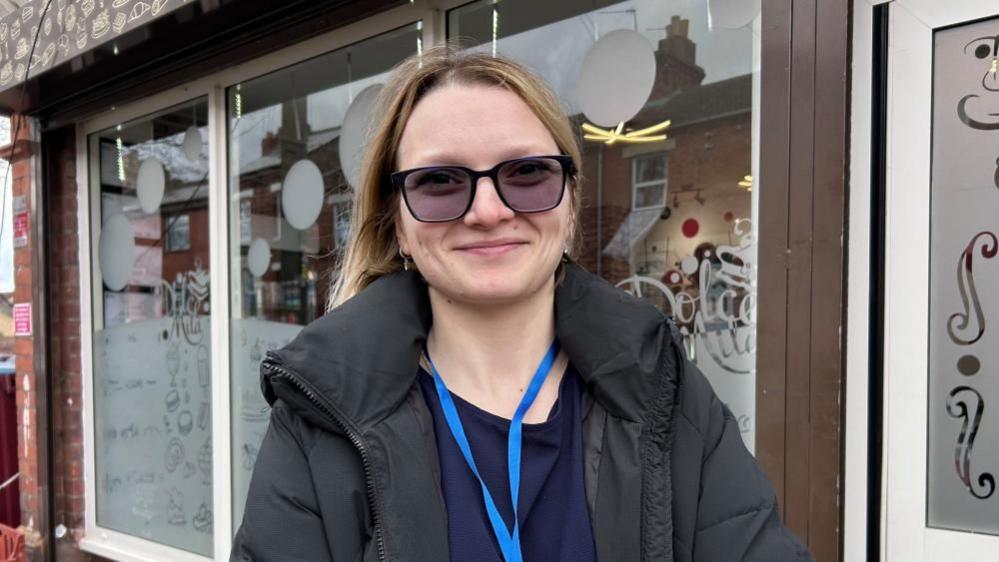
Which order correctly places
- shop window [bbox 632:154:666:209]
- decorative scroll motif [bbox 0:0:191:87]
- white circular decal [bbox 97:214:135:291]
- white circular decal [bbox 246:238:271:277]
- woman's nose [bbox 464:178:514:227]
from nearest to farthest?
woman's nose [bbox 464:178:514:227] → shop window [bbox 632:154:666:209] → decorative scroll motif [bbox 0:0:191:87] → white circular decal [bbox 246:238:271:277] → white circular decal [bbox 97:214:135:291]

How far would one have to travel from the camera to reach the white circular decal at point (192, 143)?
3639mm

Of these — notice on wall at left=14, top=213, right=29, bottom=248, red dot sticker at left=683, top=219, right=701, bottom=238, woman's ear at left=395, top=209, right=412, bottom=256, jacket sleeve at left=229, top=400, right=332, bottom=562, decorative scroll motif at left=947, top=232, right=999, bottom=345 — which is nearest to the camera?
jacket sleeve at left=229, top=400, right=332, bottom=562

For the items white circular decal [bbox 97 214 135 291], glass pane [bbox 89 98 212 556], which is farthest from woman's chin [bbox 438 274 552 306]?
white circular decal [bbox 97 214 135 291]

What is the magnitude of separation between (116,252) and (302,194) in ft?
5.39

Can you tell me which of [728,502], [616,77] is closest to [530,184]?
[728,502]

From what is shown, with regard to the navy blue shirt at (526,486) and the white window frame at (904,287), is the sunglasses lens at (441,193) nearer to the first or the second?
the navy blue shirt at (526,486)

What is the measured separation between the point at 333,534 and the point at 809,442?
1.43m

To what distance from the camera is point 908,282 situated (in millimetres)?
1741

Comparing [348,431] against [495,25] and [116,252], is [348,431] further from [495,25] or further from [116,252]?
[116,252]

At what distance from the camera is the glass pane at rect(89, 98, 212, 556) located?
3.63 metres

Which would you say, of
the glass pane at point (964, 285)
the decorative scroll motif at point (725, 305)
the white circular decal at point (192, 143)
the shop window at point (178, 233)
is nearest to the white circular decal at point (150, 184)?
the shop window at point (178, 233)

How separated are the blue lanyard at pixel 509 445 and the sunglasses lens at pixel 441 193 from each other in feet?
0.91

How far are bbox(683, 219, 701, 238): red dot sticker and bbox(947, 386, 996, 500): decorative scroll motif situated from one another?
90 centimetres

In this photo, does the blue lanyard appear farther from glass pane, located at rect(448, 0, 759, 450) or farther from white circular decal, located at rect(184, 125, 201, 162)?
white circular decal, located at rect(184, 125, 201, 162)
